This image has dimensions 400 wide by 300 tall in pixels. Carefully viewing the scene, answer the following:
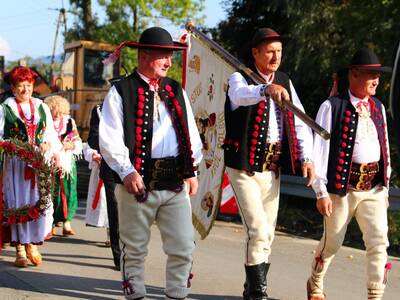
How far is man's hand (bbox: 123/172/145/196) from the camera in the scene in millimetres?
4656

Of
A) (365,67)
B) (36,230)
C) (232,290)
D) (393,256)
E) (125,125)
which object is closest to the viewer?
(125,125)

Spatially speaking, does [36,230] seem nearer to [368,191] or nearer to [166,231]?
[166,231]

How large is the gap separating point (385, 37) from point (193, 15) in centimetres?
2231

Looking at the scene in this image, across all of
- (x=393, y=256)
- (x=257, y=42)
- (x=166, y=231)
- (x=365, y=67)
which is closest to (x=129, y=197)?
(x=166, y=231)

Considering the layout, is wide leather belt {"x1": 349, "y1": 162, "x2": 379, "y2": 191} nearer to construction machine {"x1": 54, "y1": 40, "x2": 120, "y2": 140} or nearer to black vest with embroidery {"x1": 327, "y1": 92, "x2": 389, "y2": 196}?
black vest with embroidery {"x1": 327, "y1": 92, "x2": 389, "y2": 196}

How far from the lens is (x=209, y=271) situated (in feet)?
23.7

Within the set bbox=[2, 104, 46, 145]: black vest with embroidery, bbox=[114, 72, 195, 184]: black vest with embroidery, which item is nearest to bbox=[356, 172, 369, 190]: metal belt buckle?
bbox=[114, 72, 195, 184]: black vest with embroidery

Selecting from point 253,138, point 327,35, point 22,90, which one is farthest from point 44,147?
point 327,35

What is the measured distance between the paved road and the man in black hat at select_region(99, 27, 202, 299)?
3.80 feet

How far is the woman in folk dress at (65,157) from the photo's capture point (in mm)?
8609

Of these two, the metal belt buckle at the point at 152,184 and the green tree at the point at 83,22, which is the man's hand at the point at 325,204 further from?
the green tree at the point at 83,22

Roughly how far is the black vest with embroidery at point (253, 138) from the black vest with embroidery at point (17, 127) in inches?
93.7

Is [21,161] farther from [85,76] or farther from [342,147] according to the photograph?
[85,76]

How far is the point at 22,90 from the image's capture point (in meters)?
7.07
